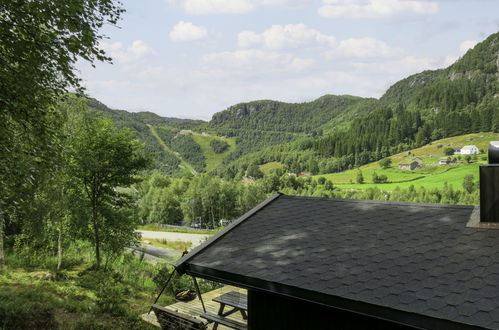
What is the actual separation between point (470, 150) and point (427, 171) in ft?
58.2

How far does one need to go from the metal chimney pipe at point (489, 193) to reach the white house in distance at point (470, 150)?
449 ft

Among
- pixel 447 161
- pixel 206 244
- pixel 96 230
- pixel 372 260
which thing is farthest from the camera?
pixel 447 161

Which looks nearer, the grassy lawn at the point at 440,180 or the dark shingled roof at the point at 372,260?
the dark shingled roof at the point at 372,260

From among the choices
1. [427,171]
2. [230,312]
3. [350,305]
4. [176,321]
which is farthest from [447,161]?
[350,305]

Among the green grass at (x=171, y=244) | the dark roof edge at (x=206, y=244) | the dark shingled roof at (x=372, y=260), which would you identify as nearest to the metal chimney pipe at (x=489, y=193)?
the dark shingled roof at (x=372, y=260)

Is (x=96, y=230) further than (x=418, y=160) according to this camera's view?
No

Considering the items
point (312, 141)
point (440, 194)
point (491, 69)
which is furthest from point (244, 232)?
point (491, 69)

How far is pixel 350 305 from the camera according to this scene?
4027mm

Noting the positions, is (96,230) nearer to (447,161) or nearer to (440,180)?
(440,180)

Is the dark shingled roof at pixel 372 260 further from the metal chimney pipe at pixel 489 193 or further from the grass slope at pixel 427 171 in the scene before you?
the grass slope at pixel 427 171

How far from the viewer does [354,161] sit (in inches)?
5969

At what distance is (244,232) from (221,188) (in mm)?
71120

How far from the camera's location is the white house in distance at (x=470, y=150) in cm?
12331

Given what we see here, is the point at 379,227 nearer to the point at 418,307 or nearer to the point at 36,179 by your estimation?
the point at 418,307
